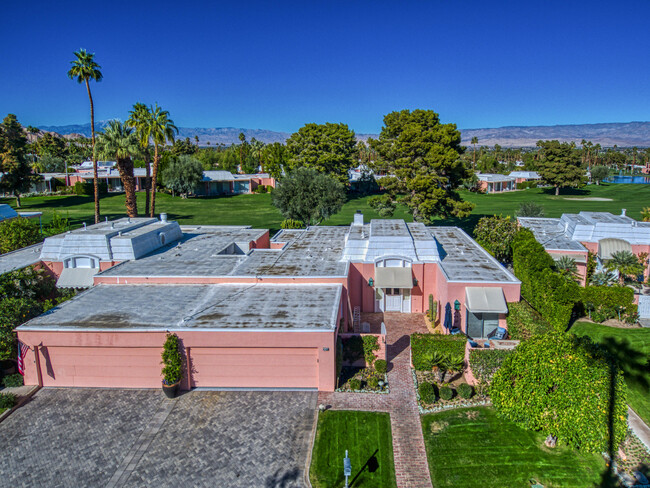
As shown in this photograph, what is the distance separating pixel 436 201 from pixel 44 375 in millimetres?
33626

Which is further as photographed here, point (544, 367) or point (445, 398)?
point (445, 398)

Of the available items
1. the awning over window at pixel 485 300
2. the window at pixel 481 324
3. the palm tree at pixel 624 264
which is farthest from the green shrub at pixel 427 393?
the palm tree at pixel 624 264

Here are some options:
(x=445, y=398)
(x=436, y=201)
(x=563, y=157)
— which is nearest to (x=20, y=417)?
(x=445, y=398)

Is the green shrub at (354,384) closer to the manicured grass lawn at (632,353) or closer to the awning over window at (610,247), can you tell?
the manicured grass lawn at (632,353)

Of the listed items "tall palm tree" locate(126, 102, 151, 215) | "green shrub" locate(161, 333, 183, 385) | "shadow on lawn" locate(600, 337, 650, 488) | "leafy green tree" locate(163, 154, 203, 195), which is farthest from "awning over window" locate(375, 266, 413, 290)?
"leafy green tree" locate(163, 154, 203, 195)

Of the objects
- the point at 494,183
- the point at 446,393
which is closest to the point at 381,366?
the point at 446,393

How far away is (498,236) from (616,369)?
21572 mm

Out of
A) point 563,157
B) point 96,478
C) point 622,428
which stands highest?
point 563,157

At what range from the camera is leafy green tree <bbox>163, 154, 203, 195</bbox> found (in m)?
77.2

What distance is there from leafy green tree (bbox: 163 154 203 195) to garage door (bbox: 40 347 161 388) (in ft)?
207

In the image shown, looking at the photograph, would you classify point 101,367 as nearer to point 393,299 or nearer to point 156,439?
point 156,439

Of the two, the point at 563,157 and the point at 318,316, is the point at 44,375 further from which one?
the point at 563,157

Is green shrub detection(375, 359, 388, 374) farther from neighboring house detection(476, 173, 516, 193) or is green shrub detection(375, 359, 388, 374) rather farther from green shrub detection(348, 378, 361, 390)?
neighboring house detection(476, 173, 516, 193)

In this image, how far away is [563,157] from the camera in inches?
3199
